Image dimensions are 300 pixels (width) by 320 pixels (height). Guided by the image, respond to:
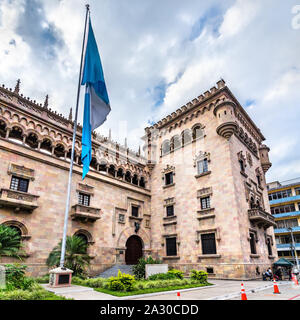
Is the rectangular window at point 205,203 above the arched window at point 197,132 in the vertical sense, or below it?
below

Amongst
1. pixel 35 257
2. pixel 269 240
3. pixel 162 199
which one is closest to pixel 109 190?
pixel 162 199

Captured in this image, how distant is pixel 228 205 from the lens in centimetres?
2441

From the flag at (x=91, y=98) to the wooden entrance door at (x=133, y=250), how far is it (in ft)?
45.0

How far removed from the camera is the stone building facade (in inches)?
834

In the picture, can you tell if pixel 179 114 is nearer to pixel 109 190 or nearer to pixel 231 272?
pixel 109 190

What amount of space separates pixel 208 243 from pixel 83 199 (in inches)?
549

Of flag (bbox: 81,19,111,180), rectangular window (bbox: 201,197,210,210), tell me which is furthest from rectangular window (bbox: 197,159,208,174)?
flag (bbox: 81,19,111,180)

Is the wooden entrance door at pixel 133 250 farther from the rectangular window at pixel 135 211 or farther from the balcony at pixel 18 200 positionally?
the balcony at pixel 18 200

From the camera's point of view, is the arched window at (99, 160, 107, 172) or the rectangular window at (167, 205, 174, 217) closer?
the arched window at (99, 160, 107, 172)

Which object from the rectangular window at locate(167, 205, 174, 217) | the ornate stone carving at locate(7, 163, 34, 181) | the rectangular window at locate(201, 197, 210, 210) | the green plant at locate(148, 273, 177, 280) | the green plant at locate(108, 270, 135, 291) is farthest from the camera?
the rectangular window at locate(167, 205, 174, 217)

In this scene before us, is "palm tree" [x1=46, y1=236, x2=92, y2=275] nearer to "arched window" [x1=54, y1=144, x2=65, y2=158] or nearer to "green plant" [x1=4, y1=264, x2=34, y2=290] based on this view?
"green plant" [x1=4, y1=264, x2=34, y2=290]

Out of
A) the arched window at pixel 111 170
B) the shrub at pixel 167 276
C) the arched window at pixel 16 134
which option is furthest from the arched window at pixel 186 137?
the arched window at pixel 16 134

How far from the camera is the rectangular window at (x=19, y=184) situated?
20397 mm

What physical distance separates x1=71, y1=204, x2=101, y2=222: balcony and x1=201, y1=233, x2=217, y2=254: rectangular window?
11429 mm
